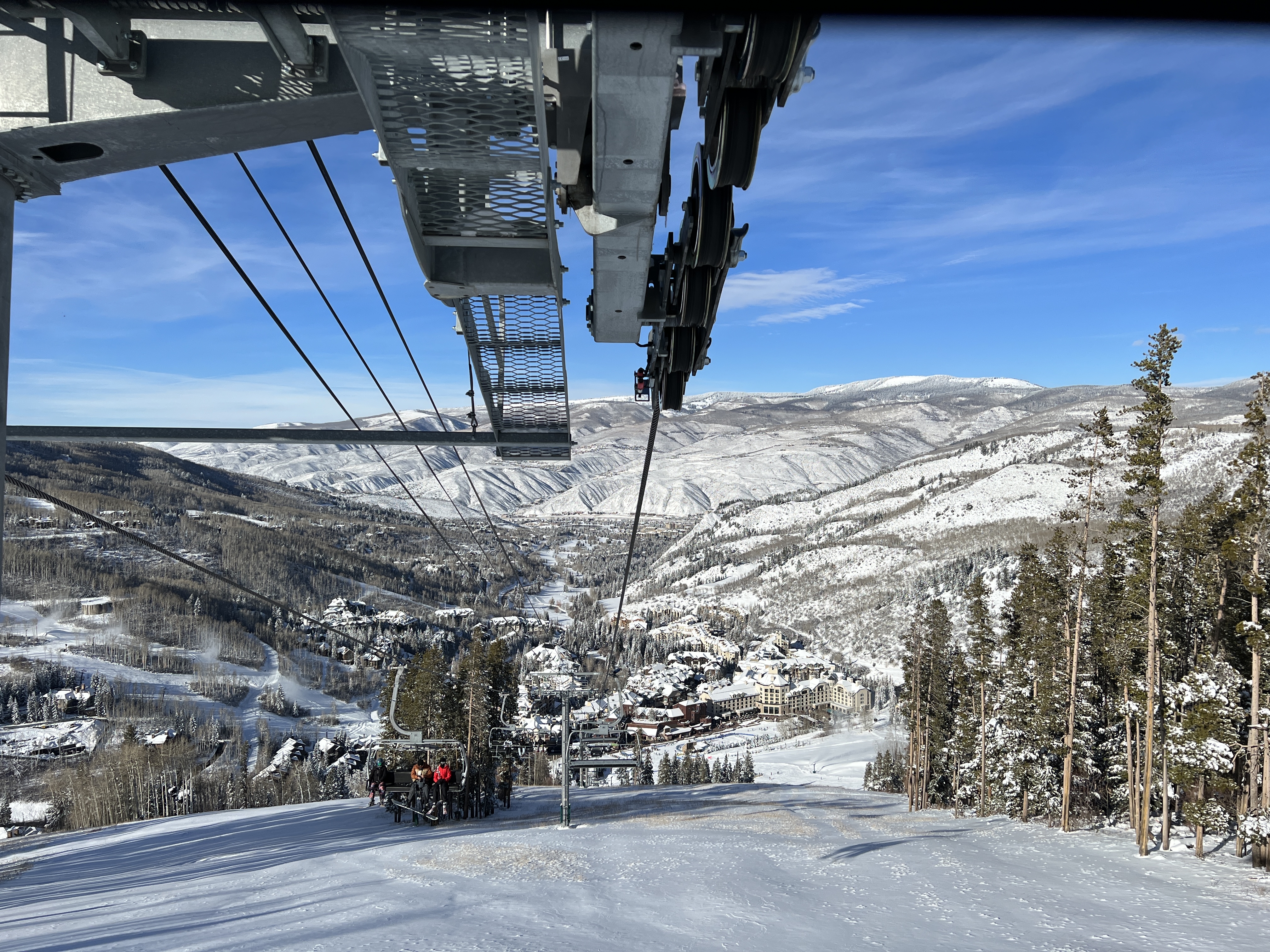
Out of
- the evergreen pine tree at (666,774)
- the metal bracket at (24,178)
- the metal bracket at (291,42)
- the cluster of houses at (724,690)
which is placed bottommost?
the cluster of houses at (724,690)

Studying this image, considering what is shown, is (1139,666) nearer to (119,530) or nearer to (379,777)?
(379,777)

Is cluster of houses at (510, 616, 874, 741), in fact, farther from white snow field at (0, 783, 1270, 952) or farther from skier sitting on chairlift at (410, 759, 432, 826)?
white snow field at (0, 783, 1270, 952)

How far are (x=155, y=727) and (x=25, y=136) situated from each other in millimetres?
160128

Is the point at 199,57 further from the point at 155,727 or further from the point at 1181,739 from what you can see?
the point at 155,727

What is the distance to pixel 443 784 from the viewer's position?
2855 centimetres

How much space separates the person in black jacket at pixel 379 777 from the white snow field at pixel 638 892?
161 cm

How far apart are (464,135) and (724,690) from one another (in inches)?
7065

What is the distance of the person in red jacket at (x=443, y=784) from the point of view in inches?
1109

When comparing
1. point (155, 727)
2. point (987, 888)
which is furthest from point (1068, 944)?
point (155, 727)

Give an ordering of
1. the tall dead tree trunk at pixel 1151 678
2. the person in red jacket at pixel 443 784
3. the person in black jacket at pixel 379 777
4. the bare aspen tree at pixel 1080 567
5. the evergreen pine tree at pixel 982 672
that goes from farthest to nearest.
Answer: the evergreen pine tree at pixel 982 672 < the bare aspen tree at pixel 1080 567 < the person in black jacket at pixel 379 777 < the person in red jacket at pixel 443 784 < the tall dead tree trunk at pixel 1151 678

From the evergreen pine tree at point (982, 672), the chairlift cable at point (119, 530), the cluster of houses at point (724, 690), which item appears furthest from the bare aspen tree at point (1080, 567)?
the cluster of houses at point (724, 690)

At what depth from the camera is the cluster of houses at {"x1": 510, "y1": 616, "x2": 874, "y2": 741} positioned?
153 meters

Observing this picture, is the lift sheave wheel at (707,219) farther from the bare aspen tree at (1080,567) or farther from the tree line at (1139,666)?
the bare aspen tree at (1080,567)

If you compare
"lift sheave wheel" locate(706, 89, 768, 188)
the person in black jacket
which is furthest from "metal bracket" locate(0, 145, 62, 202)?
the person in black jacket
